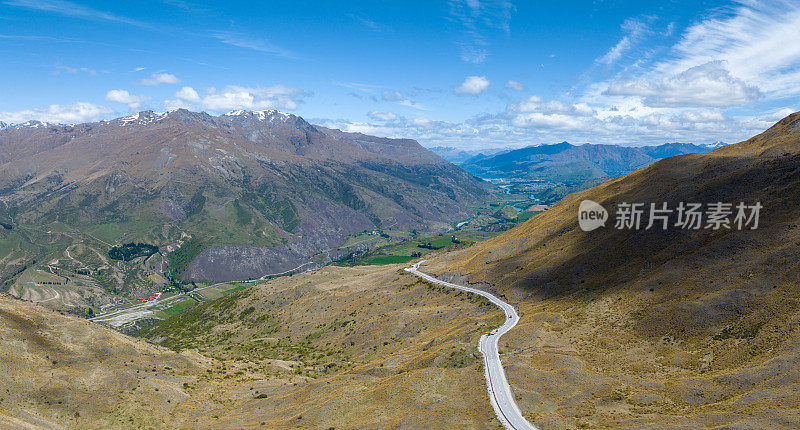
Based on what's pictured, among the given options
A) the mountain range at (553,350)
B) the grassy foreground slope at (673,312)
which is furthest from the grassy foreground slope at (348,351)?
the grassy foreground slope at (673,312)

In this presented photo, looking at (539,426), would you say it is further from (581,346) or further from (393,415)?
(581,346)

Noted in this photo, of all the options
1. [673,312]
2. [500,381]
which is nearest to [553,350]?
[500,381]

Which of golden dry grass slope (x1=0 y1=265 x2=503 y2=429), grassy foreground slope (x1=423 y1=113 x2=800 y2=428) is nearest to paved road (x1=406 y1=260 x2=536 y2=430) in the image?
golden dry grass slope (x1=0 y1=265 x2=503 y2=429)

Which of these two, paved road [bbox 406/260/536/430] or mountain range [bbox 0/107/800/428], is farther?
mountain range [bbox 0/107/800/428]

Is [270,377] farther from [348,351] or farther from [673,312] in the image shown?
[673,312]

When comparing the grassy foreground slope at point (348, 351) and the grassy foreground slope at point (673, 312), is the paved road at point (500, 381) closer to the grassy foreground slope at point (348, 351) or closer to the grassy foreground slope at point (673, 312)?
the grassy foreground slope at point (348, 351)

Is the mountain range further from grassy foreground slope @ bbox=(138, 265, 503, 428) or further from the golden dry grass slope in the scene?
grassy foreground slope @ bbox=(138, 265, 503, 428)
